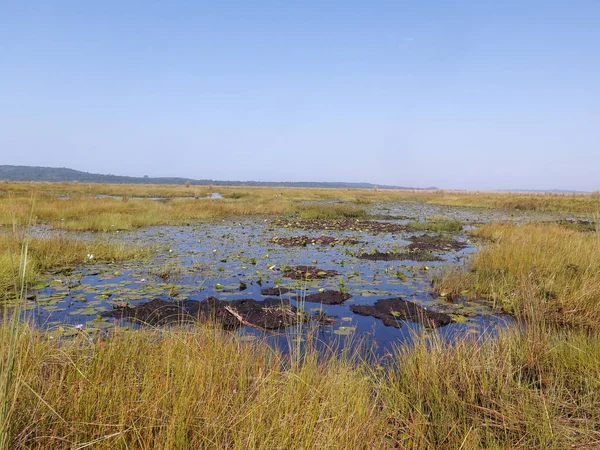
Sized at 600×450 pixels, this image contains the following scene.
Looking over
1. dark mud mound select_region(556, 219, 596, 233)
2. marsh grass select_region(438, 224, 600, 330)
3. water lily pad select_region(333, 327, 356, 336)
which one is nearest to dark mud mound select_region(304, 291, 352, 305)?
water lily pad select_region(333, 327, 356, 336)

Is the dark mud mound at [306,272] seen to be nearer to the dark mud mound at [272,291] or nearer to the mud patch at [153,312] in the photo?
the dark mud mound at [272,291]

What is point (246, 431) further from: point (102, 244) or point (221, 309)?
point (102, 244)

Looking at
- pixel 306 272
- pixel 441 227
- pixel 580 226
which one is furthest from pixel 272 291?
pixel 580 226

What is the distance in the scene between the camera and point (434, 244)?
15.2 metres

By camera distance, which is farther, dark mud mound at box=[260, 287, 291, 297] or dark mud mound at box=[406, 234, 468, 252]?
dark mud mound at box=[406, 234, 468, 252]

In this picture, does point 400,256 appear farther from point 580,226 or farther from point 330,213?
point 580,226

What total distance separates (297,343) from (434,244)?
12209 mm

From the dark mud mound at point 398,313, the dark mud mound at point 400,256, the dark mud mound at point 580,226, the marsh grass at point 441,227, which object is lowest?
the dark mud mound at point 398,313

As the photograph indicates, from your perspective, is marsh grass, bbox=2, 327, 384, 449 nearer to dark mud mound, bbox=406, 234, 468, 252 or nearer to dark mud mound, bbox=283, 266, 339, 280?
dark mud mound, bbox=283, 266, 339, 280

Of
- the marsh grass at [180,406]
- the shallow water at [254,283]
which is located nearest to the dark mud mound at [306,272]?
the shallow water at [254,283]

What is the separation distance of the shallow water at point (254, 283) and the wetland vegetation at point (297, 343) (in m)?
0.07

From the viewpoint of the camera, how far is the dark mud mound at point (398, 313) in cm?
661

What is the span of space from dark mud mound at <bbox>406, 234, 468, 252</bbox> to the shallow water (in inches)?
17.4

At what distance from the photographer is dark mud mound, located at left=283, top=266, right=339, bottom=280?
386 inches
